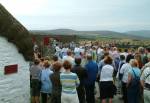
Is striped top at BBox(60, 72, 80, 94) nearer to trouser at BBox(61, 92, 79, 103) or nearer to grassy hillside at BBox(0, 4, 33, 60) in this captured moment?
trouser at BBox(61, 92, 79, 103)

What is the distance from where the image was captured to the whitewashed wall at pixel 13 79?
12031 mm

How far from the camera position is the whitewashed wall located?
39.5 feet

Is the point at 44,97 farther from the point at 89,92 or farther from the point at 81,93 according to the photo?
the point at 89,92

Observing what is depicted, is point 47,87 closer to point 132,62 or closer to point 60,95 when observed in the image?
point 60,95

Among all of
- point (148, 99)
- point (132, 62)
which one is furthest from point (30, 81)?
point (148, 99)

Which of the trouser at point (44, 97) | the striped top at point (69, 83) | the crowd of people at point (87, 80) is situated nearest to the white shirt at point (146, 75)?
the crowd of people at point (87, 80)

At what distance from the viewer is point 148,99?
10688 millimetres

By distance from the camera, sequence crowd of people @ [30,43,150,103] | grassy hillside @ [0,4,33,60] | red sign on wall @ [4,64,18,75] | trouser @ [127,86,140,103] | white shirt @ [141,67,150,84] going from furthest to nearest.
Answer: trouser @ [127,86,140,103] → grassy hillside @ [0,4,33,60] → red sign on wall @ [4,64,18,75] → crowd of people @ [30,43,150,103] → white shirt @ [141,67,150,84]

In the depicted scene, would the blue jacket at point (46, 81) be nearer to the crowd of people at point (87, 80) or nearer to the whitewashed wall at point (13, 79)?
the crowd of people at point (87, 80)

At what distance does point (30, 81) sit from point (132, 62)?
11.5 ft

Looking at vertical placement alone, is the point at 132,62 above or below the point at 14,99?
above

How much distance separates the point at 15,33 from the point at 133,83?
3.95m

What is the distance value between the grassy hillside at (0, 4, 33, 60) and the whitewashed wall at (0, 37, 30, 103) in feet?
0.56

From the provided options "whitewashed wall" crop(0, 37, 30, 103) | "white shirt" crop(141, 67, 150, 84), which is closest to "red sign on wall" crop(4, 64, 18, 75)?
"whitewashed wall" crop(0, 37, 30, 103)
